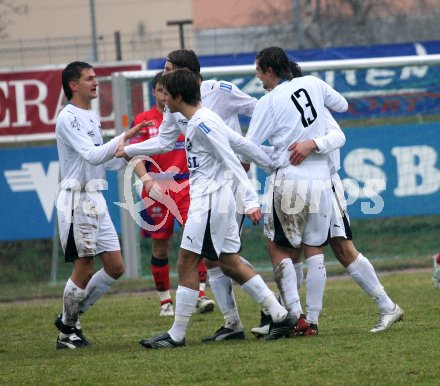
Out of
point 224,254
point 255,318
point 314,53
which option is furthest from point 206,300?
point 314,53

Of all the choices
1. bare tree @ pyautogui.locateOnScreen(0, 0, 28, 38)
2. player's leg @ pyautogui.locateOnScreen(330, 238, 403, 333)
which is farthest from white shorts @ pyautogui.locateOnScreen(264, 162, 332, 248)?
bare tree @ pyautogui.locateOnScreen(0, 0, 28, 38)

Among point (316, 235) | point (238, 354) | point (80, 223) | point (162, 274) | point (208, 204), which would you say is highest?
point (208, 204)

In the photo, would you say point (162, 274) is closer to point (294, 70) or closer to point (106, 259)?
point (106, 259)

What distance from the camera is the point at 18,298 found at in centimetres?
1341

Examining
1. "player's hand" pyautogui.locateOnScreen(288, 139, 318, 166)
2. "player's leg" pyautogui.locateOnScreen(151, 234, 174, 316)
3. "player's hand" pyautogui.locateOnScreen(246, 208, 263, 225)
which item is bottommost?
"player's leg" pyautogui.locateOnScreen(151, 234, 174, 316)

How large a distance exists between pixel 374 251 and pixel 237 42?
3802 mm

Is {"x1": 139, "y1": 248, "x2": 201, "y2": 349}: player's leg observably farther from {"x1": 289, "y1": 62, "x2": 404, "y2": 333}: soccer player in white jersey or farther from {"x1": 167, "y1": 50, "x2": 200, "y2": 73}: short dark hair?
{"x1": 167, "y1": 50, "x2": 200, "y2": 73}: short dark hair

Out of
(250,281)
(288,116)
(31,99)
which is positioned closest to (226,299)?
(250,281)

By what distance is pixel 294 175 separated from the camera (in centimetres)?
837

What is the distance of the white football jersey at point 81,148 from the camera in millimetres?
8523

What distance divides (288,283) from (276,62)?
1.61 m

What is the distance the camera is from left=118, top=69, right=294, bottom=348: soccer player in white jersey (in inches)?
312

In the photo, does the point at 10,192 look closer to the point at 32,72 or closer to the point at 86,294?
the point at 32,72

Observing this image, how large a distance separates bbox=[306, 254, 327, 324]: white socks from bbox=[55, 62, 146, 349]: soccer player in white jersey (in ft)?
5.09
